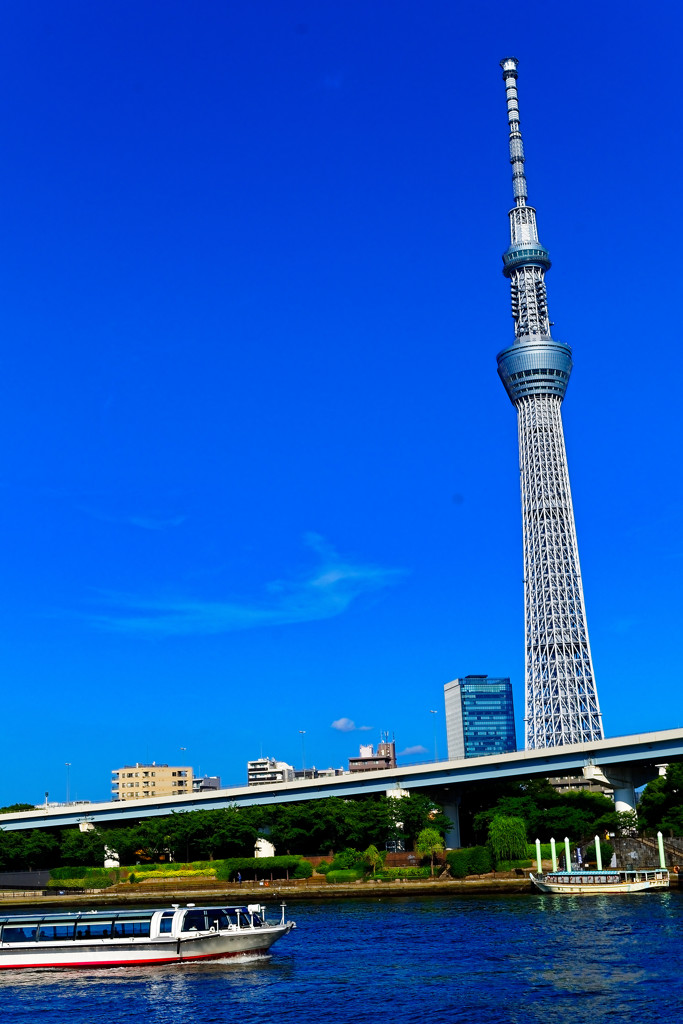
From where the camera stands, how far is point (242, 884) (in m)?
107

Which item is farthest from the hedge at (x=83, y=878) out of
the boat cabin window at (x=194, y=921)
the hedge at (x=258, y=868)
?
the boat cabin window at (x=194, y=921)

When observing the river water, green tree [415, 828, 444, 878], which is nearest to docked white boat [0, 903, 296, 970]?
the river water

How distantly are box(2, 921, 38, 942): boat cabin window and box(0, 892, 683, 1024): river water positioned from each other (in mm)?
2747

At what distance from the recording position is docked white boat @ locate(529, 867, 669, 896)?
8619 cm

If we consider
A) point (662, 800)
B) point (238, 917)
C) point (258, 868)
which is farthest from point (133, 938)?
point (662, 800)

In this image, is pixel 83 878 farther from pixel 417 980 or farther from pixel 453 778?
pixel 417 980

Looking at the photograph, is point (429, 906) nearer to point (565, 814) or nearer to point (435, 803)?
point (565, 814)

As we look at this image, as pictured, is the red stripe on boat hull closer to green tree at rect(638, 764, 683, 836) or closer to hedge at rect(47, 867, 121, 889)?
hedge at rect(47, 867, 121, 889)

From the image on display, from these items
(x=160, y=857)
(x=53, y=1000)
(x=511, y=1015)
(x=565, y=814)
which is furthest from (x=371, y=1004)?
(x=160, y=857)

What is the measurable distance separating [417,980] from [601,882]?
141 feet

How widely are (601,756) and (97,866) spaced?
220ft

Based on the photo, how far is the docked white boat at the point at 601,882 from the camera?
8619 centimetres

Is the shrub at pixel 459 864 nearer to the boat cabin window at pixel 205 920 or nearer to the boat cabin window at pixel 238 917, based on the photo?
the boat cabin window at pixel 238 917

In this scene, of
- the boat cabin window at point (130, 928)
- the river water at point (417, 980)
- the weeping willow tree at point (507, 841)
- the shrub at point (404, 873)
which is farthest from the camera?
the shrub at point (404, 873)
